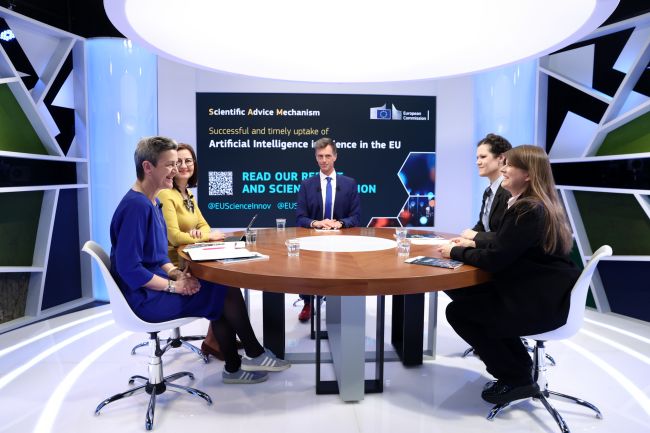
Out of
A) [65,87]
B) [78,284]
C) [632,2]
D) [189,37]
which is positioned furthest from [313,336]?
[632,2]

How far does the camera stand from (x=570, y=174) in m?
4.18

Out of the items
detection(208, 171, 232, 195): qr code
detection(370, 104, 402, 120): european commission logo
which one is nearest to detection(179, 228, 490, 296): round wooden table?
detection(208, 171, 232, 195): qr code

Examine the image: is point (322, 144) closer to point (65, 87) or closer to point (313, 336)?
point (313, 336)

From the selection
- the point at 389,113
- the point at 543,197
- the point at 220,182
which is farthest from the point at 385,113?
the point at 543,197

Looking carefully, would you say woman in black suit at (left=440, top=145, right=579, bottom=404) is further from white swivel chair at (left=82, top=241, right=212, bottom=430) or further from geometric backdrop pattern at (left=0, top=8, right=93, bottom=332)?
geometric backdrop pattern at (left=0, top=8, right=93, bottom=332)

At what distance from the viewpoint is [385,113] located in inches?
207

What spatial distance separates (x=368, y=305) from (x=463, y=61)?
2396mm

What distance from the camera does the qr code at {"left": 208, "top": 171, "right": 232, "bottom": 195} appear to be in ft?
17.0

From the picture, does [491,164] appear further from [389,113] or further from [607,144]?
[389,113]

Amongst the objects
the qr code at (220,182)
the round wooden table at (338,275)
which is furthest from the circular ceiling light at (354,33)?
the qr code at (220,182)

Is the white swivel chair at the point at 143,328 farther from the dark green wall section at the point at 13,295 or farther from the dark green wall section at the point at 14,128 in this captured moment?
the dark green wall section at the point at 14,128

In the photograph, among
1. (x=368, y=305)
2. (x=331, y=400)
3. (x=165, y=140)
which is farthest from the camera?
(x=368, y=305)

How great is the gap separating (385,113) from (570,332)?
3.67m

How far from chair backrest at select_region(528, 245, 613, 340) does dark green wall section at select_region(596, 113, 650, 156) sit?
2.10 meters
